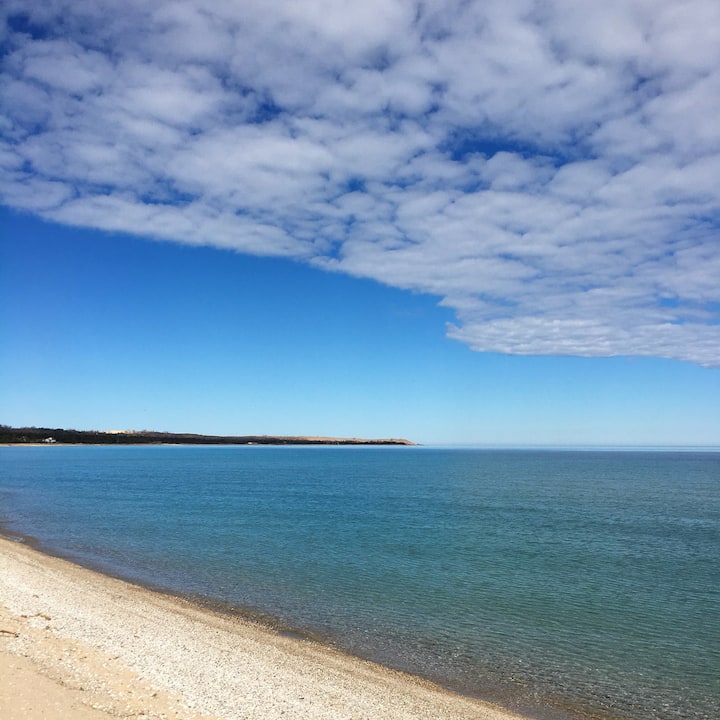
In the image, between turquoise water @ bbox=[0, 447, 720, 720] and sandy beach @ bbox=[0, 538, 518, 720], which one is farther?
turquoise water @ bbox=[0, 447, 720, 720]

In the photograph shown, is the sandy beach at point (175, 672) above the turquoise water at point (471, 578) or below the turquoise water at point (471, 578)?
above

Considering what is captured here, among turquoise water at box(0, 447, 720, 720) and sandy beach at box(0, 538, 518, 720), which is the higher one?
sandy beach at box(0, 538, 518, 720)

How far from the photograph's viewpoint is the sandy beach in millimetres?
11570

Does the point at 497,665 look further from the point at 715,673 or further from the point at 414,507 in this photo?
the point at 414,507

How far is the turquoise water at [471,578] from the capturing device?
52.5 ft

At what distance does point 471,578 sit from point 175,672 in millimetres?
16788

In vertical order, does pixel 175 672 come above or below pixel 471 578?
above

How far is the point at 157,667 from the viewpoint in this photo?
13797mm

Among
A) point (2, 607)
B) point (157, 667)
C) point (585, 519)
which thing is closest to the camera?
point (157, 667)

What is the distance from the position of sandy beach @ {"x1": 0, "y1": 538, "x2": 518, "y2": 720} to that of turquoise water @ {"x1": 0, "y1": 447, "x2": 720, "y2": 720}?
1.90m

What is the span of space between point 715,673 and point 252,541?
25.8 m

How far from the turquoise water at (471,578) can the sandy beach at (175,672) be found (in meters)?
1.90

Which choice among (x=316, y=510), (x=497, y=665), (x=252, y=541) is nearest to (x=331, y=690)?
(x=497, y=665)

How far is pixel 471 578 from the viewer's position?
26484 mm
